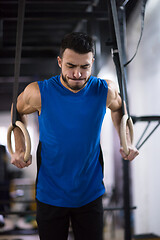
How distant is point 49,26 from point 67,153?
128 inches

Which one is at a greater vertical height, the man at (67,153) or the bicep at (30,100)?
the bicep at (30,100)

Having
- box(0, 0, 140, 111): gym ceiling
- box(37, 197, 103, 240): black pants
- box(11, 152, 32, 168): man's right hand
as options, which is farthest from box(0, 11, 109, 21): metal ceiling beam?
box(37, 197, 103, 240): black pants

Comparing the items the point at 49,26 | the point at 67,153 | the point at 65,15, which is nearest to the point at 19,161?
the point at 67,153

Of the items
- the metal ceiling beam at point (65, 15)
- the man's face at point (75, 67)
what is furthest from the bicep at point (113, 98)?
the metal ceiling beam at point (65, 15)

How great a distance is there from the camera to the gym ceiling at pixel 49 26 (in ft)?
9.48

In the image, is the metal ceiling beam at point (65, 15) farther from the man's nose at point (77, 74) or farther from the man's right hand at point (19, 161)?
the man's right hand at point (19, 161)

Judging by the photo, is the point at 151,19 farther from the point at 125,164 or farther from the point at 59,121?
the point at 59,121

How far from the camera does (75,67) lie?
1.36m

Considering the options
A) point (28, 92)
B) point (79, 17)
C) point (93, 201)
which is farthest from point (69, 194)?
point (79, 17)

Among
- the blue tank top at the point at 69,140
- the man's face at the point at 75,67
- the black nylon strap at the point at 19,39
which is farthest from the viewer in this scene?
the blue tank top at the point at 69,140

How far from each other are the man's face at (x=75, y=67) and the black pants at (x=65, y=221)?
602 millimetres

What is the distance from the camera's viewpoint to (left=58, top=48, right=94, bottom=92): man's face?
4.41 feet

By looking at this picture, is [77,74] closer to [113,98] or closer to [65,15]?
[113,98]

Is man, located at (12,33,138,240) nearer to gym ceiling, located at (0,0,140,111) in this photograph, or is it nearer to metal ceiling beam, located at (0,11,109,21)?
gym ceiling, located at (0,0,140,111)
